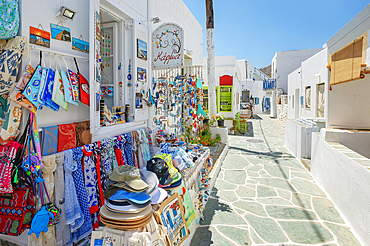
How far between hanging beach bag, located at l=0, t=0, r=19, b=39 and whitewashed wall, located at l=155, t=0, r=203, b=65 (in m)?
3.63

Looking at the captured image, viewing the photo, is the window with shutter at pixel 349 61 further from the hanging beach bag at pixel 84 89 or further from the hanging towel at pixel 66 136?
the hanging towel at pixel 66 136

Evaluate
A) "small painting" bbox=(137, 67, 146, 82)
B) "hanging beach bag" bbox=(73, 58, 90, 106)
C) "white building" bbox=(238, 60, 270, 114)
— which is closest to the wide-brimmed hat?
"hanging beach bag" bbox=(73, 58, 90, 106)

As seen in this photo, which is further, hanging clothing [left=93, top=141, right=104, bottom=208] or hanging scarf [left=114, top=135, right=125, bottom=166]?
hanging scarf [left=114, top=135, right=125, bottom=166]

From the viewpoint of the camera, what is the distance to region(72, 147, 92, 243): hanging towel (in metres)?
2.44

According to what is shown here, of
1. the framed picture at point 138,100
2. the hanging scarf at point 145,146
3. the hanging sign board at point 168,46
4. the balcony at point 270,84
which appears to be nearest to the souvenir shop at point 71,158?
the hanging scarf at point 145,146

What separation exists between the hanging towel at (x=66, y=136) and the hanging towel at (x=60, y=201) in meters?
0.25

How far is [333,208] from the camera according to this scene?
158 inches

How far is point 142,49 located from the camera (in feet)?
13.3

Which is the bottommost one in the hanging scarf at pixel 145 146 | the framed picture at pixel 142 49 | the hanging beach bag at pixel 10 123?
the hanging scarf at pixel 145 146

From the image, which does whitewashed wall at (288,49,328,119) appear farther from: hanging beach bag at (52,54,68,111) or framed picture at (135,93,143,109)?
hanging beach bag at (52,54,68,111)

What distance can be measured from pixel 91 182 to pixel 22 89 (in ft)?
4.17

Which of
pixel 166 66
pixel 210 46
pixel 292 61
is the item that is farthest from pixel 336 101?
pixel 292 61

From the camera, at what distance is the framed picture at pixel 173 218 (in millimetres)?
2100

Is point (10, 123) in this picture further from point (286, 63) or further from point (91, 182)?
point (286, 63)
